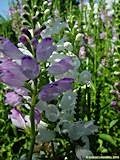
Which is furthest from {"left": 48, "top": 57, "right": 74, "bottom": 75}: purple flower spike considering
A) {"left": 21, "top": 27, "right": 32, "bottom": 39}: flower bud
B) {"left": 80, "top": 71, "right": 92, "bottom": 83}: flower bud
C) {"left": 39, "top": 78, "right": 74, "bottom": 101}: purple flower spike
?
{"left": 80, "top": 71, "right": 92, "bottom": 83}: flower bud

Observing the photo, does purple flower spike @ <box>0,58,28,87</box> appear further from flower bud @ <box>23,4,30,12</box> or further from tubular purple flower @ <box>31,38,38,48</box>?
flower bud @ <box>23,4,30,12</box>

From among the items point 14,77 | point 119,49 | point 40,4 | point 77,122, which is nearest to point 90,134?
point 77,122

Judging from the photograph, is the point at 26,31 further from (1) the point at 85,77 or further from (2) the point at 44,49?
(1) the point at 85,77

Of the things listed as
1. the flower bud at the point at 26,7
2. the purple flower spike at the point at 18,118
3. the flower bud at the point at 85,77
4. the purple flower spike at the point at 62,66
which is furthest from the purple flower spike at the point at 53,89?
the flower bud at the point at 26,7

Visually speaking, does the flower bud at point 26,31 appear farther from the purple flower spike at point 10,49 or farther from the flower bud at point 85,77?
the flower bud at point 85,77

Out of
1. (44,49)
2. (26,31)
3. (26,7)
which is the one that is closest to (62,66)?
(44,49)
